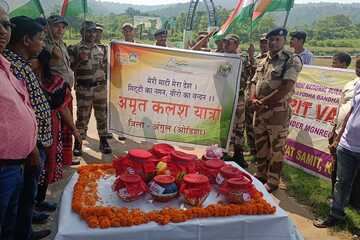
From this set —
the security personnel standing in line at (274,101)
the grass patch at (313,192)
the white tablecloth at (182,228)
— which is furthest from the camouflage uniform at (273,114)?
the white tablecloth at (182,228)

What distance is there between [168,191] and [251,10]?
4.00 metres

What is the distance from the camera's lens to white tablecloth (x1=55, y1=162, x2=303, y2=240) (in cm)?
220

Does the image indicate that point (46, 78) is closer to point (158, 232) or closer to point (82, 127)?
point (158, 232)

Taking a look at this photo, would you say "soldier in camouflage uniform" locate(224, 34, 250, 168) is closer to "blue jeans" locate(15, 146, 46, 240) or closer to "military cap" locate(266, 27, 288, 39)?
"military cap" locate(266, 27, 288, 39)

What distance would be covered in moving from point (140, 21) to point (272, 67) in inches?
620

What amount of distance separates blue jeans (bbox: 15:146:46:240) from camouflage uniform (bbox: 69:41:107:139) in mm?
2772

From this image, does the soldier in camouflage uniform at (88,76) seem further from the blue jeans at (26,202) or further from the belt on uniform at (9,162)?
the belt on uniform at (9,162)

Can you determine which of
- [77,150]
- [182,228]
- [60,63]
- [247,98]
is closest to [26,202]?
[182,228]

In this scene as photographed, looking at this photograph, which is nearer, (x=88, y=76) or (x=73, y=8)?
(x=73, y=8)

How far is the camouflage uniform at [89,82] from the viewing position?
17.9 feet

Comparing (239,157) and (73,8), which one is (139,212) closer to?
(239,157)

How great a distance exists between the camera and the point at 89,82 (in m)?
5.53

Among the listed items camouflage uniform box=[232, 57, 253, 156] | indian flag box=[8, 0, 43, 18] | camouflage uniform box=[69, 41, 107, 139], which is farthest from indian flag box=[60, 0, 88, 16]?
camouflage uniform box=[232, 57, 253, 156]

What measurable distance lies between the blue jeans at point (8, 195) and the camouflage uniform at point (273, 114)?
10.1 feet
